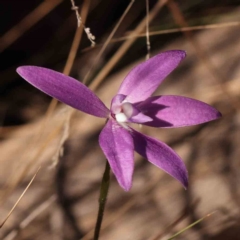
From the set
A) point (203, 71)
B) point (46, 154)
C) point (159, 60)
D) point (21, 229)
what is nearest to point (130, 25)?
point (203, 71)

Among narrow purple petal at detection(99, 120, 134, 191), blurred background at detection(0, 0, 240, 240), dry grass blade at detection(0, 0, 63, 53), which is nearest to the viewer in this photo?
narrow purple petal at detection(99, 120, 134, 191)

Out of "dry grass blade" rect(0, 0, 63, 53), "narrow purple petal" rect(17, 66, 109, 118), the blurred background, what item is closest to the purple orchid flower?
"narrow purple petal" rect(17, 66, 109, 118)

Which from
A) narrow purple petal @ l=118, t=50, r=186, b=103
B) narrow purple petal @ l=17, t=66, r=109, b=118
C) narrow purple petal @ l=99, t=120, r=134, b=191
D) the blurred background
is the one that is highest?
narrow purple petal @ l=17, t=66, r=109, b=118

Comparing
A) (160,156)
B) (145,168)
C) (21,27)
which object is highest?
(21,27)

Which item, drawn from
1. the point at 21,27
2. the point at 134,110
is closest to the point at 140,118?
the point at 134,110

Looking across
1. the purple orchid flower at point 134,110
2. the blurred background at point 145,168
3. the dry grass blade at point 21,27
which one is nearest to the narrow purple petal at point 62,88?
the purple orchid flower at point 134,110

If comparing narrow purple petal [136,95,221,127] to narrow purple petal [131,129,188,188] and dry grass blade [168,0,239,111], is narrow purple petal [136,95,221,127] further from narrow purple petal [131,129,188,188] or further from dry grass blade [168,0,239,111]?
dry grass blade [168,0,239,111]

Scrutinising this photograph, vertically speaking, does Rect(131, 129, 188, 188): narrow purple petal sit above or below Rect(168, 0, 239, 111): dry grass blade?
above

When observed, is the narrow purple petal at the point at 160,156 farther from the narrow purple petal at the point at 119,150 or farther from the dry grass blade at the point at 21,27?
the dry grass blade at the point at 21,27

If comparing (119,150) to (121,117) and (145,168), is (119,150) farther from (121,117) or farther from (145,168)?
(145,168)
